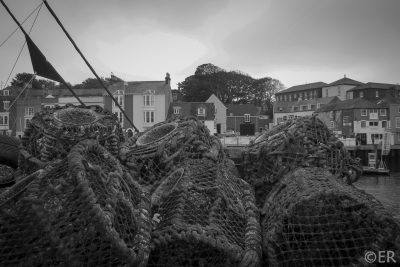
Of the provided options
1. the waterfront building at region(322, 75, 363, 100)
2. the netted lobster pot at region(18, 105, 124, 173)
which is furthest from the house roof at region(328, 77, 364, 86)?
the netted lobster pot at region(18, 105, 124, 173)

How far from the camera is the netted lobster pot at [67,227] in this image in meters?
1.46

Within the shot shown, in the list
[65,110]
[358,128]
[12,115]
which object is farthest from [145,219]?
[358,128]

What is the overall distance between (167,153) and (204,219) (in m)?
0.83

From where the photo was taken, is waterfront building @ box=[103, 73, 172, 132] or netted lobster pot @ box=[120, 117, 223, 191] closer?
netted lobster pot @ box=[120, 117, 223, 191]

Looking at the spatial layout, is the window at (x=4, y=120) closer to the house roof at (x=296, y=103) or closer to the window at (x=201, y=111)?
the window at (x=201, y=111)

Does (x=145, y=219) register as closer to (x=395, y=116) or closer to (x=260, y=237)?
(x=260, y=237)

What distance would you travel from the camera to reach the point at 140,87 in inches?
1553

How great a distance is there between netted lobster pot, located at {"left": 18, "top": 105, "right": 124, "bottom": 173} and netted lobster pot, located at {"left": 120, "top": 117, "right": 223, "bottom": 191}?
6.3 inches

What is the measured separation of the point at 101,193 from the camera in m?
1.67

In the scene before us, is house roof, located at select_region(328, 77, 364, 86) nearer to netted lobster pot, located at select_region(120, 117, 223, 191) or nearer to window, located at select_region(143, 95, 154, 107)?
window, located at select_region(143, 95, 154, 107)

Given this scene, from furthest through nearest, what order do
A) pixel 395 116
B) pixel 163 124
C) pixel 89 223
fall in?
pixel 395 116 < pixel 163 124 < pixel 89 223

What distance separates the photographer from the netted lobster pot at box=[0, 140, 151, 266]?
57.3 inches

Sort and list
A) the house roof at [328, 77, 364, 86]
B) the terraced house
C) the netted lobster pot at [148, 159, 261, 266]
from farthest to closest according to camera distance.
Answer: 1. the house roof at [328, 77, 364, 86]
2. the terraced house
3. the netted lobster pot at [148, 159, 261, 266]

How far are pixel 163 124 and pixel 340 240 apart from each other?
6.54 feet
